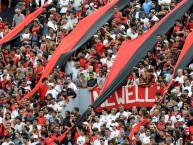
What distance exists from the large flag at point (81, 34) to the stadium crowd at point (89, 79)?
0.23 m

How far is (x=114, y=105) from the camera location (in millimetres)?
32562

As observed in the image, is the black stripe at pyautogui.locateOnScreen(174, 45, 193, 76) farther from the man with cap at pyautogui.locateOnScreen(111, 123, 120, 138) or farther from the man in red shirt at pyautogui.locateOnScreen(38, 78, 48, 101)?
the man in red shirt at pyautogui.locateOnScreen(38, 78, 48, 101)

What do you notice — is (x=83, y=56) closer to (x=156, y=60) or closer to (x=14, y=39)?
(x=156, y=60)

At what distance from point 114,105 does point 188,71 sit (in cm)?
292

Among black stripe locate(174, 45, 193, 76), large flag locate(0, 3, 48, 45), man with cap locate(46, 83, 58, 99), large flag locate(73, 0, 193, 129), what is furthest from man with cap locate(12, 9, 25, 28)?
black stripe locate(174, 45, 193, 76)

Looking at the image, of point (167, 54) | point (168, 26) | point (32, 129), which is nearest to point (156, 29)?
point (168, 26)

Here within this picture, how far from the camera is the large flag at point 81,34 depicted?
118 ft

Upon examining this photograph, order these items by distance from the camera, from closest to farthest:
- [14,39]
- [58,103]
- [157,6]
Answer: [58,103] < [157,6] < [14,39]

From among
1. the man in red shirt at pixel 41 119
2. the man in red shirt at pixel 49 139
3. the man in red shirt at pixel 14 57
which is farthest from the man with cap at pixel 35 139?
the man in red shirt at pixel 14 57

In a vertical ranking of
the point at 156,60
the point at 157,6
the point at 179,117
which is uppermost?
the point at 157,6

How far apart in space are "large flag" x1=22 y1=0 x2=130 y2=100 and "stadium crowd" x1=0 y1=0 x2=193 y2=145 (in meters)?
0.23

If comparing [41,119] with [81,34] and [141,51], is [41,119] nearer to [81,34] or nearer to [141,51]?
[141,51]

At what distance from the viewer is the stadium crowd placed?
2909cm

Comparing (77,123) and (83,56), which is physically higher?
(83,56)
